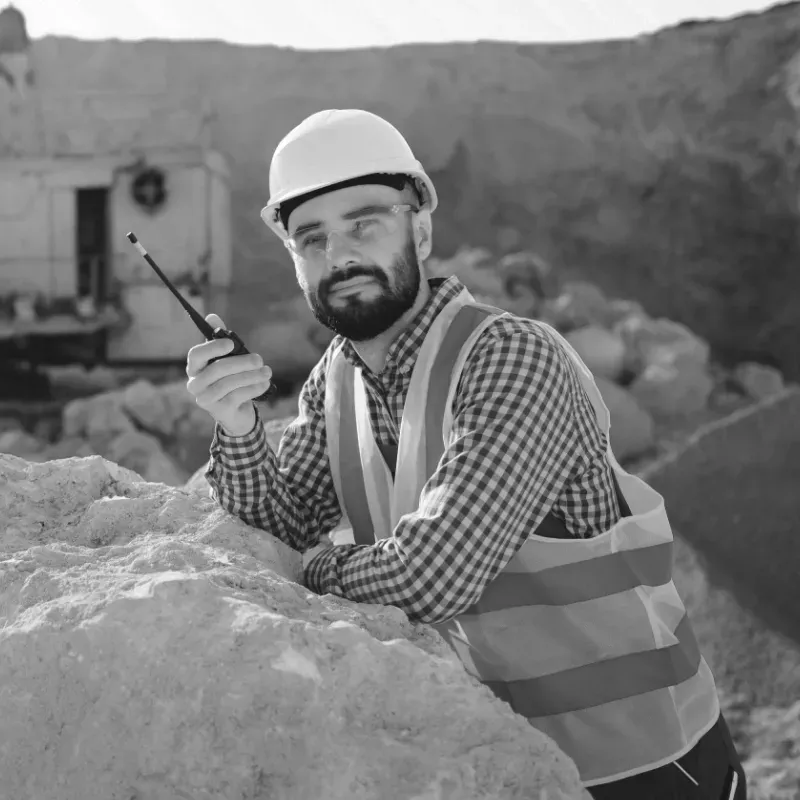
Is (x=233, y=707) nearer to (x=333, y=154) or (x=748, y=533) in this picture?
(x=333, y=154)

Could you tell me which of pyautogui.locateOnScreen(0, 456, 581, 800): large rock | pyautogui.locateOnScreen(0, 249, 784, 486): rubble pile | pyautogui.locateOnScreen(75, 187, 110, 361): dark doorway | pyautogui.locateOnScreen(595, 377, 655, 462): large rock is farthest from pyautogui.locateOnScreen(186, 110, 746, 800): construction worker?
pyautogui.locateOnScreen(75, 187, 110, 361): dark doorway

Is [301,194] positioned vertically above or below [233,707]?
above

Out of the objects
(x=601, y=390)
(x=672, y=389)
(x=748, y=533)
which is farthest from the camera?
(x=672, y=389)

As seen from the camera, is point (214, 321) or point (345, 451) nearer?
point (214, 321)

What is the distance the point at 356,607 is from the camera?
130 centimetres

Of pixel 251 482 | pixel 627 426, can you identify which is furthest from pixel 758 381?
pixel 251 482

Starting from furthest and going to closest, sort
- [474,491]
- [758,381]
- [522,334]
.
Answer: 1. [758,381]
2. [522,334]
3. [474,491]

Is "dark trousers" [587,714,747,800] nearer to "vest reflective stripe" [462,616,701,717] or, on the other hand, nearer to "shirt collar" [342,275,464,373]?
"vest reflective stripe" [462,616,701,717]

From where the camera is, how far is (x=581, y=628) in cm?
159

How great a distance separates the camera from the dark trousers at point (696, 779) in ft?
5.17

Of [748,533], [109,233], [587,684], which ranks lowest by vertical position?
[748,533]

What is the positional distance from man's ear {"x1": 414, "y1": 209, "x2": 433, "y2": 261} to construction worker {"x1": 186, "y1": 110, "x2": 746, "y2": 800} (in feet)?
0.09

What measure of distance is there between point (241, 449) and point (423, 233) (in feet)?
2.04

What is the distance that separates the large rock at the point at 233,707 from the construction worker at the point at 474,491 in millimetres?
303
